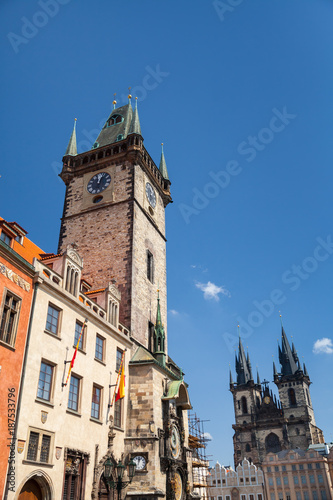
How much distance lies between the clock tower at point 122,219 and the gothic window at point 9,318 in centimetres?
1016

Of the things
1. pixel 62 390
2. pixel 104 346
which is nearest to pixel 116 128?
pixel 104 346

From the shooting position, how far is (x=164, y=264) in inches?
1368

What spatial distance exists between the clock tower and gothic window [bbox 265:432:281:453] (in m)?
85.4

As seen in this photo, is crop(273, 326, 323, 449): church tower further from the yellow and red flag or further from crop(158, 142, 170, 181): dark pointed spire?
the yellow and red flag

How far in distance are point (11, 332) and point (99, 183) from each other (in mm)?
18865

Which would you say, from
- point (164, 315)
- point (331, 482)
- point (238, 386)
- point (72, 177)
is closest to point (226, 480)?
point (331, 482)

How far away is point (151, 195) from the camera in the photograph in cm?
3544

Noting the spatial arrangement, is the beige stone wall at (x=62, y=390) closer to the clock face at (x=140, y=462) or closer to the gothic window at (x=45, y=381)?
the gothic window at (x=45, y=381)

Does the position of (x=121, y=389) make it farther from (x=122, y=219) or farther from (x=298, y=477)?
(x=298, y=477)

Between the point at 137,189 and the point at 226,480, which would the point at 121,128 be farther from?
the point at 226,480

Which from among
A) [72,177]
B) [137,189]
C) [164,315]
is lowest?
[164,315]

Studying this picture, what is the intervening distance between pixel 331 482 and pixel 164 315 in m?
76.7

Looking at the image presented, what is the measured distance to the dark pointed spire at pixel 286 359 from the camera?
11444cm

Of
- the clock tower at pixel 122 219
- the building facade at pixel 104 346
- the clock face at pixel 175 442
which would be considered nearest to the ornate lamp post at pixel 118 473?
the building facade at pixel 104 346
